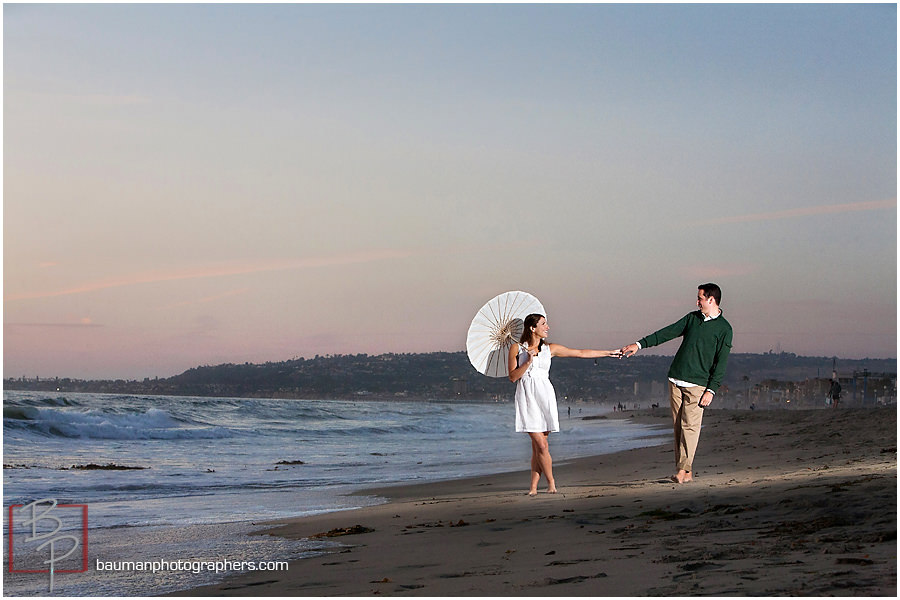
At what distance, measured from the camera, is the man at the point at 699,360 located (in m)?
8.60

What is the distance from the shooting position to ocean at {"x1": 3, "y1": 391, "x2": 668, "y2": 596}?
23.1 ft

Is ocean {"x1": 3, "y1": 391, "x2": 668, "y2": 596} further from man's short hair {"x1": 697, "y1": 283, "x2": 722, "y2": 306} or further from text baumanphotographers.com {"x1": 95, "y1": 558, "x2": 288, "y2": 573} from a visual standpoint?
man's short hair {"x1": 697, "y1": 283, "x2": 722, "y2": 306}

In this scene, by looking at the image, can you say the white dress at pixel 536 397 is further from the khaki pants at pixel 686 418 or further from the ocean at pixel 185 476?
the ocean at pixel 185 476

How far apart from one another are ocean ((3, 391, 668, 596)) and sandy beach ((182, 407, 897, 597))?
852 millimetres

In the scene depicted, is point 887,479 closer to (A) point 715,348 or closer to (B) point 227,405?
(A) point 715,348

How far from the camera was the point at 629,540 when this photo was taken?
232 inches

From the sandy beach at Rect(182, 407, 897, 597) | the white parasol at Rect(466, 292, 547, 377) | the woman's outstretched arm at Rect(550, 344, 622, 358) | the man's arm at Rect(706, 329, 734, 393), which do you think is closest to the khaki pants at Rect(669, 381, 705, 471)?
the man's arm at Rect(706, 329, 734, 393)

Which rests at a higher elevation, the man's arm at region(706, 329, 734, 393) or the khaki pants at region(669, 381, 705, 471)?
the man's arm at region(706, 329, 734, 393)

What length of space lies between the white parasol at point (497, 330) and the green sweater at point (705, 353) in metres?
1.46

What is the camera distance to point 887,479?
717cm

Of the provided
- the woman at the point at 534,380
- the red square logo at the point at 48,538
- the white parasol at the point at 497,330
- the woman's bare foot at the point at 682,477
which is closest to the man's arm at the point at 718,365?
the woman's bare foot at the point at 682,477

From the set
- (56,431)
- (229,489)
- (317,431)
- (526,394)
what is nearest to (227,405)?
(317,431)

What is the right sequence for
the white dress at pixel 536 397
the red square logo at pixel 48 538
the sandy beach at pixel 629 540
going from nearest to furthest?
the sandy beach at pixel 629 540
the red square logo at pixel 48 538
the white dress at pixel 536 397

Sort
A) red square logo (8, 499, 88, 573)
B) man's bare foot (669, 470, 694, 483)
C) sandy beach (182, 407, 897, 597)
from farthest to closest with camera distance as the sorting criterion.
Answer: man's bare foot (669, 470, 694, 483), red square logo (8, 499, 88, 573), sandy beach (182, 407, 897, 597)
